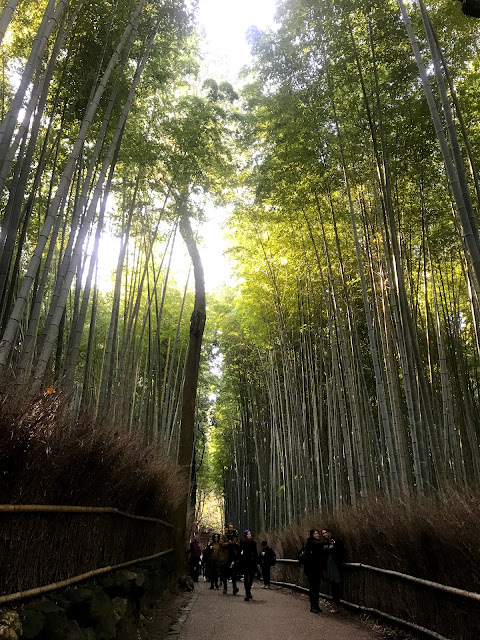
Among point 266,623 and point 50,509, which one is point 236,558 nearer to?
point 266,623

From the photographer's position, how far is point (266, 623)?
4.28 metres

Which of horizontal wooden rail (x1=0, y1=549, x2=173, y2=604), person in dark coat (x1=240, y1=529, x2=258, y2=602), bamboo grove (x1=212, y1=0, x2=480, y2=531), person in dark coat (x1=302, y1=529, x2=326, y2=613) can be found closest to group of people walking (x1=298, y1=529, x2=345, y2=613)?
person in dark coat (x1=302, y1=529, x2=326, y2=613)

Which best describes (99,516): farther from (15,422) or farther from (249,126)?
(249,126)

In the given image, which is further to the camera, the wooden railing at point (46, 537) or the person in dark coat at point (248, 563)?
the person in dark coat at point (248, 563)

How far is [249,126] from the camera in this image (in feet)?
23.2

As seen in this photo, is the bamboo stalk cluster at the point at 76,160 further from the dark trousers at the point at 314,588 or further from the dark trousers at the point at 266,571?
the dark trousers at the point at 266,571

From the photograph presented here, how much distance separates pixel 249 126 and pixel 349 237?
7.66ft

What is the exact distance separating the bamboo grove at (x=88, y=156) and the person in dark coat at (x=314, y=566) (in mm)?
2228

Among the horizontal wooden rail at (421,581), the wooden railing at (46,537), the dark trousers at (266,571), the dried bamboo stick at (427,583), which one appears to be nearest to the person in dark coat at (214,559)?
the dark trousers at (266,571)

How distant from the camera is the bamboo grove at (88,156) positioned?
334 centimetres

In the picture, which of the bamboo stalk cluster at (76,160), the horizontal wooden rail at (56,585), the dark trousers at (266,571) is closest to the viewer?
the horizontal wooden rail at (56,585)

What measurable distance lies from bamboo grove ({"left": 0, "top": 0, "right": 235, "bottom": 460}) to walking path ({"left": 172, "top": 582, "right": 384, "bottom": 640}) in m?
1.76

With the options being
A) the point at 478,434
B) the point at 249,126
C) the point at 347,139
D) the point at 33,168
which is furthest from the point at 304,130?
the point at 478,434

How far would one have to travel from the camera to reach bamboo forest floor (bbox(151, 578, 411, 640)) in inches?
147
